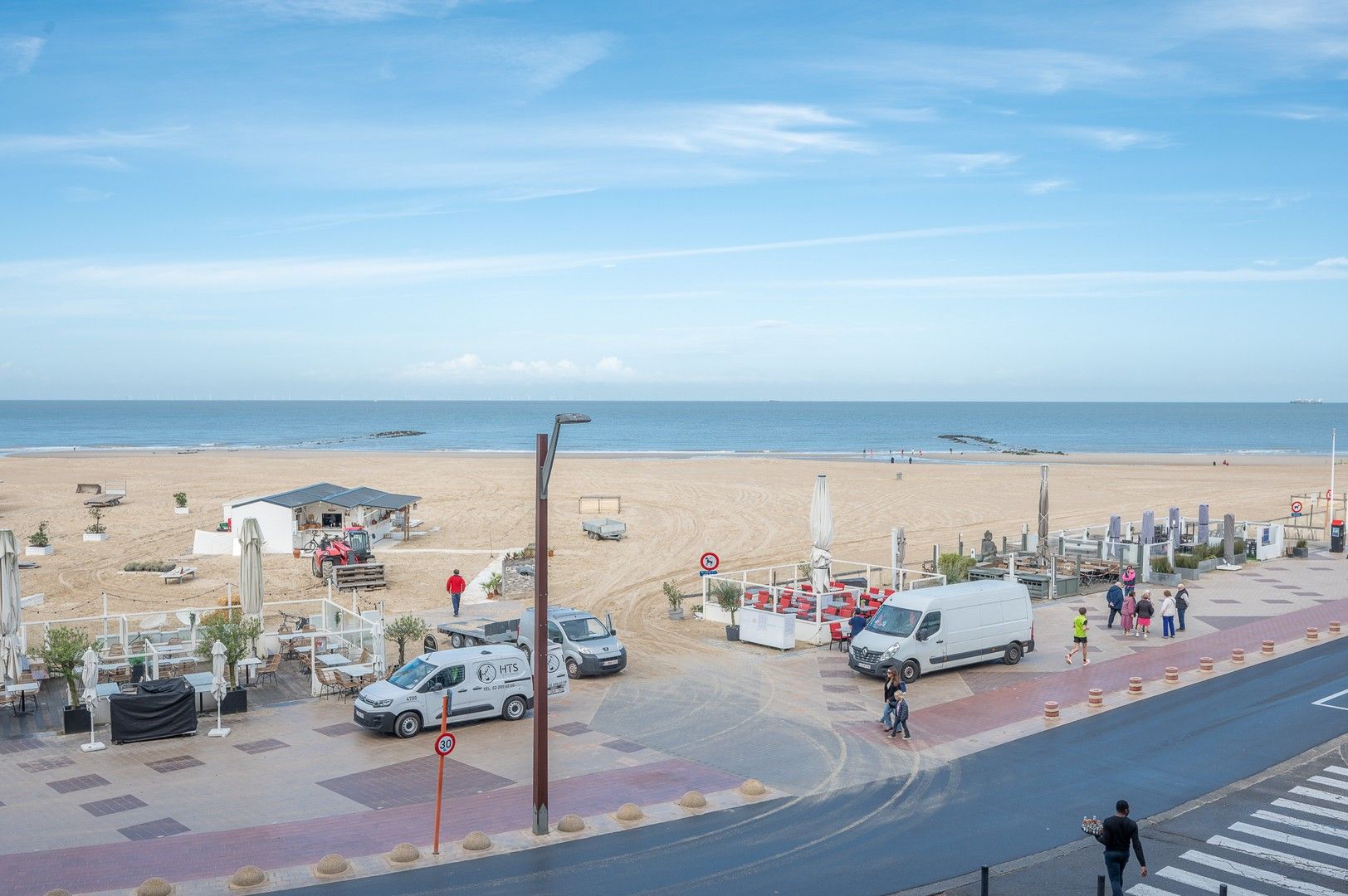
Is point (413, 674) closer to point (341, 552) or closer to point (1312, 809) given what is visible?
point (1312, 809)

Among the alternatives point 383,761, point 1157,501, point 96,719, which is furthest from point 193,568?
point 1157,501

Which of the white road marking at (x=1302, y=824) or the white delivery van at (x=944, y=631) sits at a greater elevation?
the white delivery van at (x=944, y=631)

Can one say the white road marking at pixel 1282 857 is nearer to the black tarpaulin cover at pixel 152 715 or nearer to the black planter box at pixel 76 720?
the black tarpaulin cover at pixel 152 715

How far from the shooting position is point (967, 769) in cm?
1683

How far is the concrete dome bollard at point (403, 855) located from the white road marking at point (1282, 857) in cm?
986

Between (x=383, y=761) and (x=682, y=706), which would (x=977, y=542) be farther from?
(x=383, y=761)

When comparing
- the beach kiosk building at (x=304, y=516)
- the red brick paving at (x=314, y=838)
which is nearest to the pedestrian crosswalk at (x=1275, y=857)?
the red brick paving at (x=314, y=838)

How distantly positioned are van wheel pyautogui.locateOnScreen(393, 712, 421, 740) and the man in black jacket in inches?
457

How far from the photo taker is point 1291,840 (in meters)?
13.6

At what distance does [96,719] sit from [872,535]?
31.7m

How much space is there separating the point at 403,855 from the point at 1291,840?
36.2ft

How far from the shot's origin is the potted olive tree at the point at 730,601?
26609 mm

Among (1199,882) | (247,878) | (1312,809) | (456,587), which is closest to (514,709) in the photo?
(247,878)

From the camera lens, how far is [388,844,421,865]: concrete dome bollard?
13016mm
